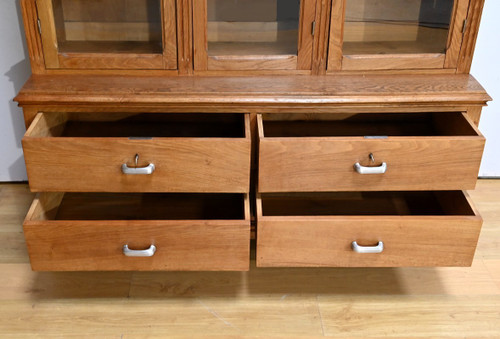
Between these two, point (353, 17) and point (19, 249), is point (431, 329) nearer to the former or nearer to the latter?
point (353, 17)

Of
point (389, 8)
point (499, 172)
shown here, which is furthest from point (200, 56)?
point (499, 172)

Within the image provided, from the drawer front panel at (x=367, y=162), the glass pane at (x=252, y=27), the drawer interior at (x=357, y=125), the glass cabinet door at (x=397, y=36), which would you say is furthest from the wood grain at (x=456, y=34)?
the glass pane at (x=252, y=27)

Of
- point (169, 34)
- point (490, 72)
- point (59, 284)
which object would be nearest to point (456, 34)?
point (490, 72)

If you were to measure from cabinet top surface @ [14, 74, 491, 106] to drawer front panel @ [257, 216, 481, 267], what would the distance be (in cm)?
26

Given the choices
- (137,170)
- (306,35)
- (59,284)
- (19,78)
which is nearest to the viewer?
(137,170)

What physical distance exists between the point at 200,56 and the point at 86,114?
34cm

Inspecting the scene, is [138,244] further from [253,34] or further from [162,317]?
[253,34]

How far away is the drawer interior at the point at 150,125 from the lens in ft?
4.71

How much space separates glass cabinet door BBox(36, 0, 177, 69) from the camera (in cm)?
131

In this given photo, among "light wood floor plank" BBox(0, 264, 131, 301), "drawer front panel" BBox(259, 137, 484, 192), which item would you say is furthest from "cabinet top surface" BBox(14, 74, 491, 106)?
"light wood floor plank" BBox(0, 264, 131, 301)

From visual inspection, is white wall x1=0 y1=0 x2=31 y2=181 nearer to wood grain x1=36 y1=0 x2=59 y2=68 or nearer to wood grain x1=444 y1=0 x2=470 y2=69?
wood grain x1=36 y1=0 x2=59 y2=68

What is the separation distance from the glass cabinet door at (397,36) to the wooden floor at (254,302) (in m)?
0.53

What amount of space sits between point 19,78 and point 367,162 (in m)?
1.01

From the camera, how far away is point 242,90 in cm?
129
